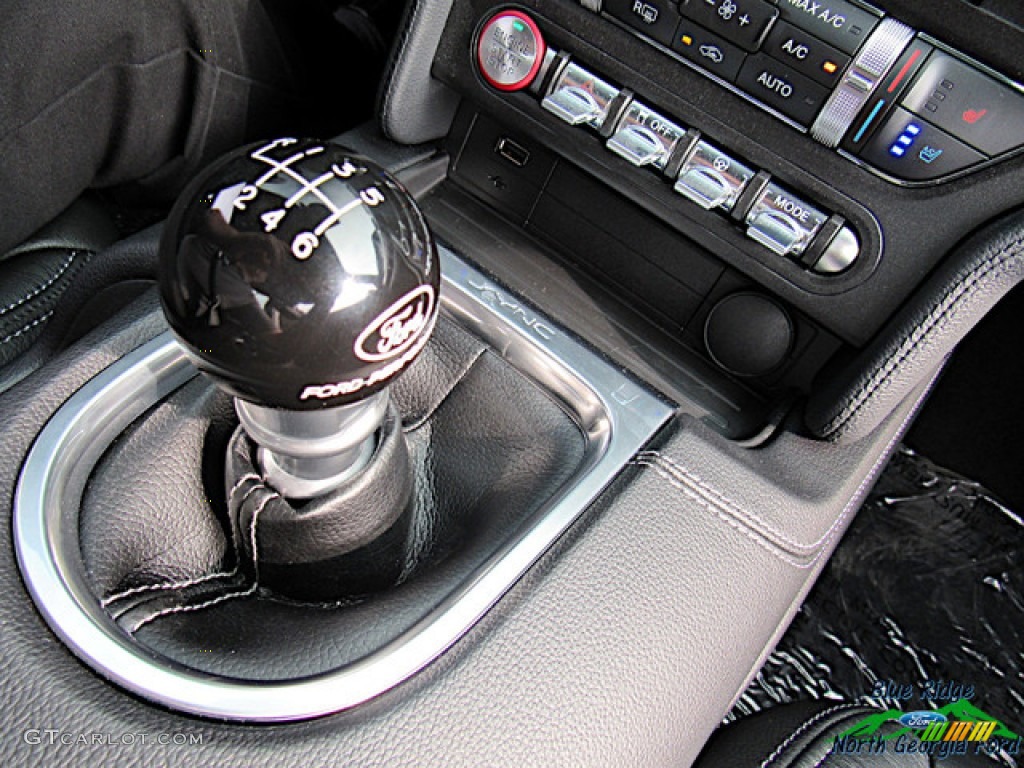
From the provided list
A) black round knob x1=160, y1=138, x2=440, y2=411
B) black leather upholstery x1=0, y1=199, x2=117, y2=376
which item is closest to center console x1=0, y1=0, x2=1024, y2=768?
black round knob x1=160, y1=138, x2=440, y2=411

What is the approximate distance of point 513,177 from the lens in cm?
90

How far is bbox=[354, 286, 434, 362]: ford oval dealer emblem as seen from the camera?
1.43ft

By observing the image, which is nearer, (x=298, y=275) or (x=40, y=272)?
(x=298, y=275)

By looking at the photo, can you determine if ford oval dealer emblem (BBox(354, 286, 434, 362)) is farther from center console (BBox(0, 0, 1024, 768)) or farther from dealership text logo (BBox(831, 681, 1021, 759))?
dealership text logo (BBox(831, 681, 1021, 759))

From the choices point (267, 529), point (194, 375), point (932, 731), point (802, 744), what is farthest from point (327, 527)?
point (932, 731)

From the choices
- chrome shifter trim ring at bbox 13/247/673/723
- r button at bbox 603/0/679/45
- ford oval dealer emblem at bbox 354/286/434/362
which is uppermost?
r button at bbox 603/0/679/45

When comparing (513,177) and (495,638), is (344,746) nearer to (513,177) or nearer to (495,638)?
(495,638)

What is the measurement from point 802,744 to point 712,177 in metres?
0.46

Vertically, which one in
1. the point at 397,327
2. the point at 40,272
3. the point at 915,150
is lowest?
the point at 40,272

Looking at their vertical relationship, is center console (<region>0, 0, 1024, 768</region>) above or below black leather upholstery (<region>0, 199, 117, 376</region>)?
above

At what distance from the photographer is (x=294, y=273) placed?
0.41 metres

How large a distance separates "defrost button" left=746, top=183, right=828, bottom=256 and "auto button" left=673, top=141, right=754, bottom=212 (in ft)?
0.07

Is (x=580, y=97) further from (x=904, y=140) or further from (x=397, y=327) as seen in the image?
(x=397, y=327)

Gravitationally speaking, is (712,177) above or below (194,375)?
above
